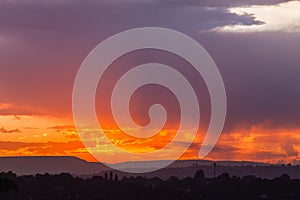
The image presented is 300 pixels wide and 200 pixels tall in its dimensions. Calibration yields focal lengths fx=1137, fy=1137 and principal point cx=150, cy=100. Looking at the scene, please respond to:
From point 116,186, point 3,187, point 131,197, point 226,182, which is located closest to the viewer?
point 3,187

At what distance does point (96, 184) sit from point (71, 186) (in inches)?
195

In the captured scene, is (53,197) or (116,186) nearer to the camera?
(53,197)

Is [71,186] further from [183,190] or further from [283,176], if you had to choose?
[283,176]

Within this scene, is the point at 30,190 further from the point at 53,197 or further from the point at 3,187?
the point at 3,187

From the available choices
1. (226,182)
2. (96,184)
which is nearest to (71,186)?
(96,184)

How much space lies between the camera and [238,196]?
160125 mm

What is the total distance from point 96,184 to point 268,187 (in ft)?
86.6

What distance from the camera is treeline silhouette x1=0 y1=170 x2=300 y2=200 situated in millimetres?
150250

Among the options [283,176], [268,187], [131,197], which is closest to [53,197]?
[131,197]

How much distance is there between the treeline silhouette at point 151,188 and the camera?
150 meters

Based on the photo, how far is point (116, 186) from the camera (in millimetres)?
163625

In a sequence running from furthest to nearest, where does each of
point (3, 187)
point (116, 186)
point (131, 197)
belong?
point (116, 186), point (131, 197), point (3, 187)

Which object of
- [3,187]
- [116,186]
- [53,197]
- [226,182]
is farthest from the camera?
[226,182]

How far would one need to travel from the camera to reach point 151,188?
16412 cm
